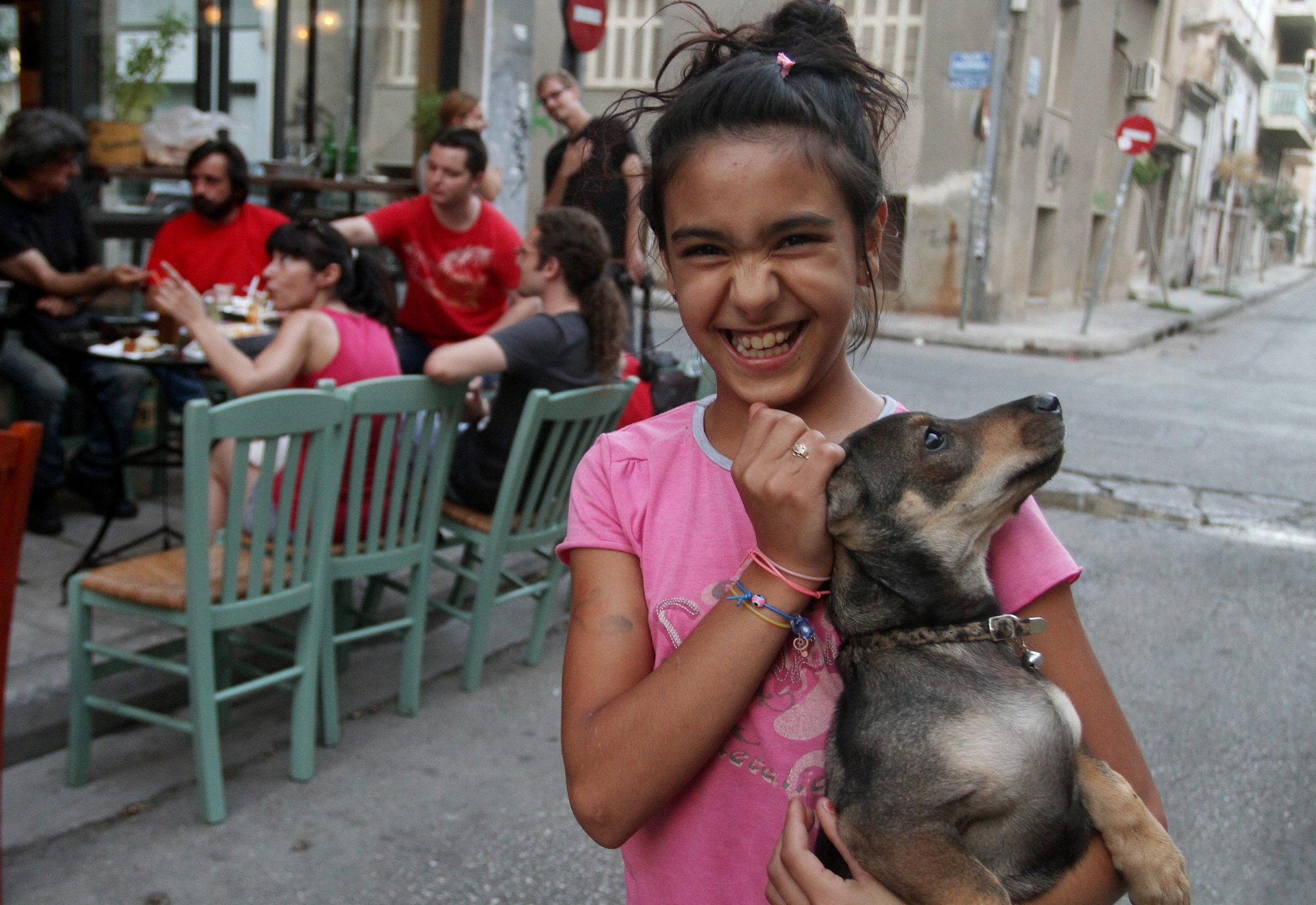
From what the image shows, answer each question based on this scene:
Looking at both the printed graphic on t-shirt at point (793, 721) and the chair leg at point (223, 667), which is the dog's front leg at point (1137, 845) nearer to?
the printed graphic on t-shirt at point (793, 721)

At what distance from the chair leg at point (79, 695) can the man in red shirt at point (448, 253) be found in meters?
2.66

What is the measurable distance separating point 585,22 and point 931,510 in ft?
25.5

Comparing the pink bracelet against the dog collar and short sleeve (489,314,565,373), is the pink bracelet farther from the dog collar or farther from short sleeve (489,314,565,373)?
short sleeve (489,314,565,373)

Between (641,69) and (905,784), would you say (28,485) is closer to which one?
(905,784)

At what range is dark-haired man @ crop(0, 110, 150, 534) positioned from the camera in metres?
5.35

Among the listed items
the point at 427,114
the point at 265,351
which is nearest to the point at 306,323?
the point at 265,351

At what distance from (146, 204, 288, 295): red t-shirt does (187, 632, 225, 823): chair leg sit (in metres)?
3.13

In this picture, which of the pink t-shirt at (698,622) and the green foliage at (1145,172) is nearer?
the pink t-shirt at (698,622)

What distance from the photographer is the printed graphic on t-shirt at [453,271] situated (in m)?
5.60

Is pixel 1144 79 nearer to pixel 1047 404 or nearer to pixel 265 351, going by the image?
pixel 265 351

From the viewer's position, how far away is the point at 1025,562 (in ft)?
4.23

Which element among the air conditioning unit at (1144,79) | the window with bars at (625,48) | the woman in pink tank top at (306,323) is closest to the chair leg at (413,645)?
the woman in pink tank top at (306,323)

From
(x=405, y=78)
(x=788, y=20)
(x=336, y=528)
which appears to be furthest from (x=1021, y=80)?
(x=788, y=20)

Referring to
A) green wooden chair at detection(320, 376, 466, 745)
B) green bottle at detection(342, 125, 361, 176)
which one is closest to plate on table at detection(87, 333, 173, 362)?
green wooden chair at detection(320, 376, 466, 745)
